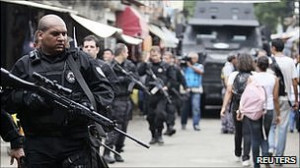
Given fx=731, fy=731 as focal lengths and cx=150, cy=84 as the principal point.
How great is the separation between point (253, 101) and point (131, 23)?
13.6 meters

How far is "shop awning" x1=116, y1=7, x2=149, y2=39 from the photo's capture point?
74.4ft

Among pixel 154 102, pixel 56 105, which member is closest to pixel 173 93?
pixel 154 102

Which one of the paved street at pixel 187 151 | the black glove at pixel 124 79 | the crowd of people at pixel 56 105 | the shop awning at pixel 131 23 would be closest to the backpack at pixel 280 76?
the paved street at pixel 187 151

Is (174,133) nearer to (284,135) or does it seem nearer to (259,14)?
(284,135)

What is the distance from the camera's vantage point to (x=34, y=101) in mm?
5312

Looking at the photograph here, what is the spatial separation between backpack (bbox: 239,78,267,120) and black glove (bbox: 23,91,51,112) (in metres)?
5.13

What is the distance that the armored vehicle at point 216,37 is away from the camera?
2175 cm

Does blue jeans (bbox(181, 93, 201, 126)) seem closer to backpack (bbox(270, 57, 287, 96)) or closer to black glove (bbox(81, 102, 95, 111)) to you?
backpack (bbox(270, 57, 287, 96))

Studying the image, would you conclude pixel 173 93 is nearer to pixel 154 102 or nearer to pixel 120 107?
pixel 154 102

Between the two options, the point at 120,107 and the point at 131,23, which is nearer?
the point at 120,107

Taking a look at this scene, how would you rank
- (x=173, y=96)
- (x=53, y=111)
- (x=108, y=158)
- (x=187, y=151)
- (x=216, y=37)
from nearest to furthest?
1. (x=53, y=111)
2. (x=108, y=158)
3. (x=187, y=151)
4. (x=173, y=96)
5. (x=216, y=37)

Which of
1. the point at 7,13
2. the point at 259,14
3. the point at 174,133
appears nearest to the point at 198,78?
the point at 174,133

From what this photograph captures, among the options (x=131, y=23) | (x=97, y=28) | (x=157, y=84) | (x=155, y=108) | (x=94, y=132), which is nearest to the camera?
(x=94, y=132)

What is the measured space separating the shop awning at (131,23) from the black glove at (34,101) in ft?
55.6
